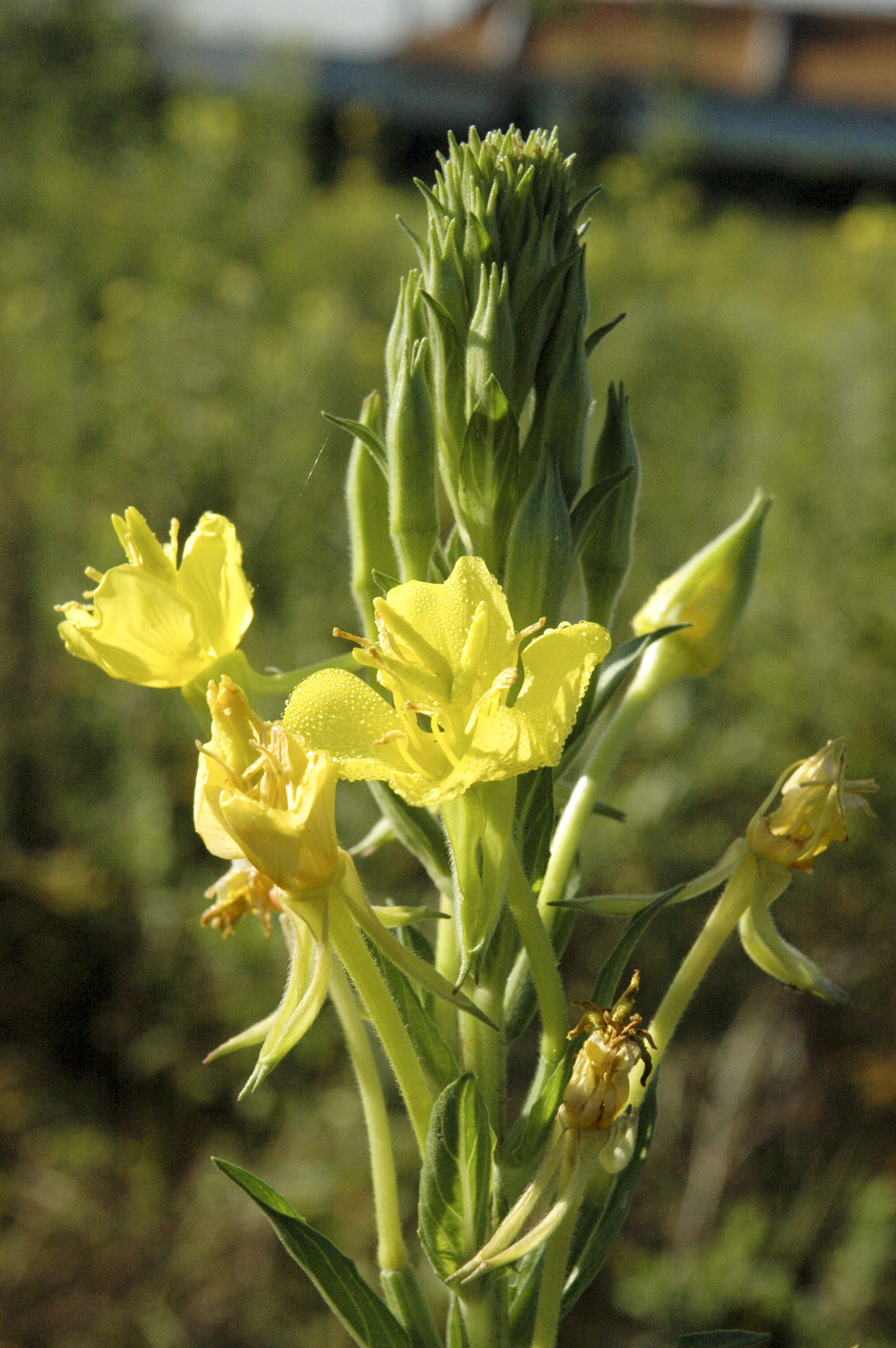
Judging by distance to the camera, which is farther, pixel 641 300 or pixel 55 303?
pixel 641 300

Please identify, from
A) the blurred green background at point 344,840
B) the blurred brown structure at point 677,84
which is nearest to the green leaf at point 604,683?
the blurred green background at point 344,840

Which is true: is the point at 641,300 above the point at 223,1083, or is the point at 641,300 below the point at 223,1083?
above

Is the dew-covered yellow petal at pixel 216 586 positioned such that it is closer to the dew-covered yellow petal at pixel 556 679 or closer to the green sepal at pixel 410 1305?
the dew-covered yellow petal at pixel 556 679

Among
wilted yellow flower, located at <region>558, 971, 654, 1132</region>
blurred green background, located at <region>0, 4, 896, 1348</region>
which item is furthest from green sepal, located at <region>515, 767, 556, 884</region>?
blurred green background, located at <region>0, 4, 896, 1348</region>

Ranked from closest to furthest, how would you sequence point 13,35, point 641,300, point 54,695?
point 54,695 < point 641,300 < point 13,35

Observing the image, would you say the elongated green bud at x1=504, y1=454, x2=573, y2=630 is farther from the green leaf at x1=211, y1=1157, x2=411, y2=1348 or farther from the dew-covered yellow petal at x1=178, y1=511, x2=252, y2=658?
the green leaf at x1=211, y1=1157, x2=411, y2=1348

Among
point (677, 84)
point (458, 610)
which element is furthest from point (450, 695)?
point (677, 84)

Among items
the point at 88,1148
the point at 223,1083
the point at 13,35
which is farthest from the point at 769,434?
the point at 13,35

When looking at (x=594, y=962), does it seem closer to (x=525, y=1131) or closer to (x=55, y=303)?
(x=525, y=1131)
